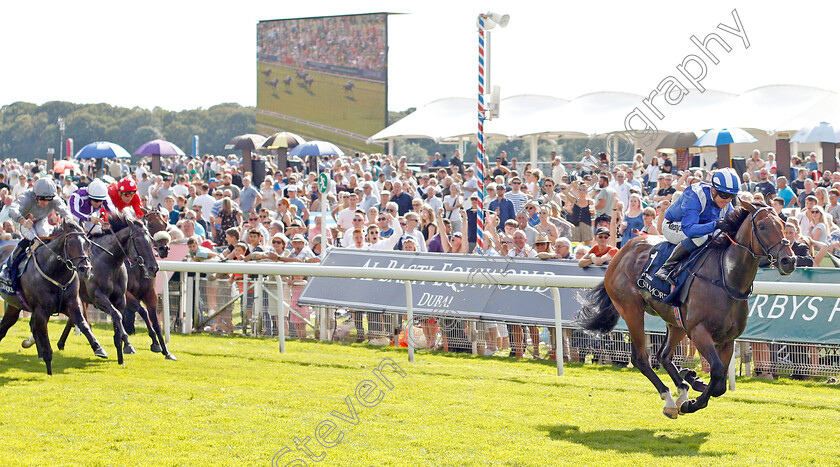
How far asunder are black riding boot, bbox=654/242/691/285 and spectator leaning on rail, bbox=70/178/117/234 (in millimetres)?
5079

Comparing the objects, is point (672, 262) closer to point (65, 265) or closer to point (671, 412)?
point (671, 412)

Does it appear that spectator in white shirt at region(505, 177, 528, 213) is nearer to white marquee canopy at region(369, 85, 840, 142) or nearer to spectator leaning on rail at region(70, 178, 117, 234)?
spectator leaning on rail at region(70, 178, 117, 234)

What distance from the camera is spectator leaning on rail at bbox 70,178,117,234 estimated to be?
29.2ft

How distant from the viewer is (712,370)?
577cm

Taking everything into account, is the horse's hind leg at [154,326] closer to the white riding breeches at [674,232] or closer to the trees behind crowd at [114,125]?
the white riding breeches at [674,232]

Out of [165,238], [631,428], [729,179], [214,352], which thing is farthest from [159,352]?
[729,179]

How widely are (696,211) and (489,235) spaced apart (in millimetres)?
4594

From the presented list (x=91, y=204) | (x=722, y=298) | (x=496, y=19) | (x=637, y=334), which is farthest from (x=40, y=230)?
(x=722, y=298)

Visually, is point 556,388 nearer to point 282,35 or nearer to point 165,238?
point 165,238

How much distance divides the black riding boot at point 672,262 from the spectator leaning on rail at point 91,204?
16.7ft

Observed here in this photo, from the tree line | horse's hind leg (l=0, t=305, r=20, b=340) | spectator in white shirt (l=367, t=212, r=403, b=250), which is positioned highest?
the tree line

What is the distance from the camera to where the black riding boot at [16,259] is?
27.8 ft

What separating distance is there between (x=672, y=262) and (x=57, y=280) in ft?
16.7

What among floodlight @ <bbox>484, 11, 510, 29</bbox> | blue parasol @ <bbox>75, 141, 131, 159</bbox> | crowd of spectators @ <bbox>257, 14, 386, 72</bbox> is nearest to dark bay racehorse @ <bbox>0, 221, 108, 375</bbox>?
floodlight @ <bbox>484, 11, 510, 29</bbox>
